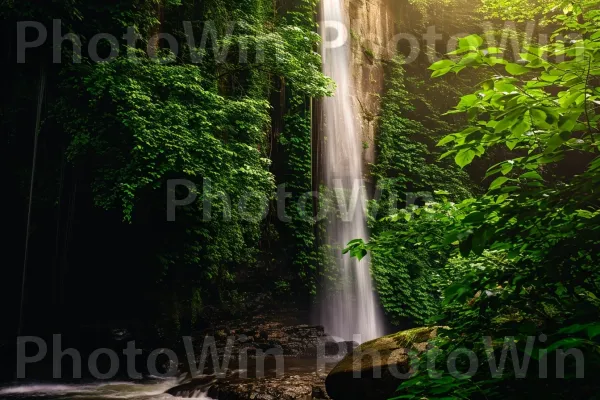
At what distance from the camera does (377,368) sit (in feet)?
17.1

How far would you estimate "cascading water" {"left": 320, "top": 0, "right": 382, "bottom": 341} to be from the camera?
13.2 m

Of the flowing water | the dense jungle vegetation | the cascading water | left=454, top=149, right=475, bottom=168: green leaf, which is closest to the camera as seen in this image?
left=454, top=149, right=475, bottom=168: green leaf

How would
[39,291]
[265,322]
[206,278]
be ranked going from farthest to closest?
1. [265,322]
2. [206,278]
3. [39,291]

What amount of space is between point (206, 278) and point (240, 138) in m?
3.74

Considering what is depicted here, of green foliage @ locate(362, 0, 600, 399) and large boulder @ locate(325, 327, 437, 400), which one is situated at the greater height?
green foliage @ locate(362, 0, 600, 399)

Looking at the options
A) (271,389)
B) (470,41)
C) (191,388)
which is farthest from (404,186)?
(470,41)

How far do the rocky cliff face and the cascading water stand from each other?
0.62 metres

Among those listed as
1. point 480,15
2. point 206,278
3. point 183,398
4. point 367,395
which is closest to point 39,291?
point 206,278

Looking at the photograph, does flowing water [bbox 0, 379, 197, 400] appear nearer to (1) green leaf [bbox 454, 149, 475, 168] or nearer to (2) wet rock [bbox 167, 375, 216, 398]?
(2) wet rock [bbox 167, 375, 216, 398]

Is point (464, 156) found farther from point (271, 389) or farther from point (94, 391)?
point (94, 391)

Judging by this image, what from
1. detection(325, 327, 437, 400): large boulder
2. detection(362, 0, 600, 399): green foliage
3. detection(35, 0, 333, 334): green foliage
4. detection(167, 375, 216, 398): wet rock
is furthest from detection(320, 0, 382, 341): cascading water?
detection(362, 0, 600, 399): green foliage

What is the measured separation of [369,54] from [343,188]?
6.27 m

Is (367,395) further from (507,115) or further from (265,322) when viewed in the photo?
(265,322)

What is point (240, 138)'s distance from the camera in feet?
31.5
